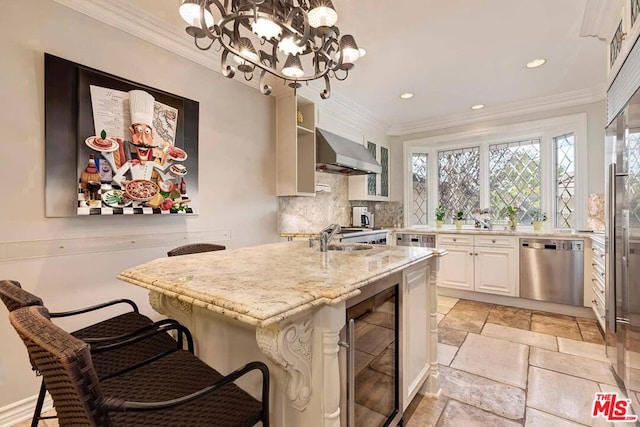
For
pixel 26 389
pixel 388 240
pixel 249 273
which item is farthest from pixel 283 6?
pixel 388 240

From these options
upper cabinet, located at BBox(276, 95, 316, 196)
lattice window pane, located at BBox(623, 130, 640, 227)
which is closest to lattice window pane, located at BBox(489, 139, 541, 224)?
lattice window pane, located at BBox(623, 130, 640, 227)

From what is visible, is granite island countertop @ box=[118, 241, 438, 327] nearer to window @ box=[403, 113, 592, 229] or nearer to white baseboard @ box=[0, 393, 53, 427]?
white baseboard @ box=[0, 393, 53, 427]

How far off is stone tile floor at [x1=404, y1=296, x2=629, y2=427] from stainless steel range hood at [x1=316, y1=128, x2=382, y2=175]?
2.04m

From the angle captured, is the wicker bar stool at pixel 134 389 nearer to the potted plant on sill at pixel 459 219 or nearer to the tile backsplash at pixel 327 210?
the tile backsplash at pixel 327 210

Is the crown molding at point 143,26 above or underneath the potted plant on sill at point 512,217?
above

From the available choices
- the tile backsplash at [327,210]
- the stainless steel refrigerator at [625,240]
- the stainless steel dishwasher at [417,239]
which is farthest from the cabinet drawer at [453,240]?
the stainless steel refrigerator at [625,240]

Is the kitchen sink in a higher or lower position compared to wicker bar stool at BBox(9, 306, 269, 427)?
higher

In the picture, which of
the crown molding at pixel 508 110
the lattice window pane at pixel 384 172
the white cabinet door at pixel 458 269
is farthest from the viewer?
the lattice window pane at pixel 384 172

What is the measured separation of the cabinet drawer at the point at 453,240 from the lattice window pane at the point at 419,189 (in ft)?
2.74

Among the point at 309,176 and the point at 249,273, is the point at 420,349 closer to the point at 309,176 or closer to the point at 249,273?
the point at 249,273

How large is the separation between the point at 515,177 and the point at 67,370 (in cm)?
502

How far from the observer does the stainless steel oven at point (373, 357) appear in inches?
47.1

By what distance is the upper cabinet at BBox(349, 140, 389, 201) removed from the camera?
14.7ft

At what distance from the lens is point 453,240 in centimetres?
409
